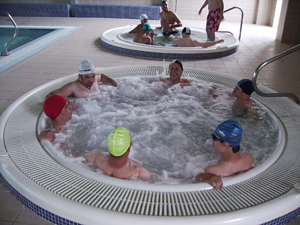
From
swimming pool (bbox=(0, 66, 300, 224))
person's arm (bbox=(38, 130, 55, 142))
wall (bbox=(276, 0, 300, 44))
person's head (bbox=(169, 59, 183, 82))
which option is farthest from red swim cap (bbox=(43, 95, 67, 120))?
wall (bbox=(276, 0, 300, 44))

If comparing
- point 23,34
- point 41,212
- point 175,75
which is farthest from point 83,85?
point 23,34

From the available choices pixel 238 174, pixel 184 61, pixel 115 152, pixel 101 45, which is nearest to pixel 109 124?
pixel 115 152

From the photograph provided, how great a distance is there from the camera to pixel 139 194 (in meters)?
A: 1.85

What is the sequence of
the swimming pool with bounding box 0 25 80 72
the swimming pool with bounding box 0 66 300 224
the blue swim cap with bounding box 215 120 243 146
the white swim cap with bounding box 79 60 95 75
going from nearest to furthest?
the swimming pool with bounding box 0 66 300 224
the blue swim cap with bounding box 215 120 243 146
the white swim cap with bounding box 79 60 95 75
the swimming pool with bounding box 0 25 80 72

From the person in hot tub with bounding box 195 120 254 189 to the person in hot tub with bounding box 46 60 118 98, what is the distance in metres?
1.92

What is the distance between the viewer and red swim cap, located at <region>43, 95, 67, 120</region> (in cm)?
258

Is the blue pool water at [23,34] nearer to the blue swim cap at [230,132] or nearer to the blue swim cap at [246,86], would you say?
the blue swim cap at [246,86]

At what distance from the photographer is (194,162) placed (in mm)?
2557

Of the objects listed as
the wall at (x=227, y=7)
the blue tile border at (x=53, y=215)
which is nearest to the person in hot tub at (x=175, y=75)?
the blue tile border at (x=53, y=215)

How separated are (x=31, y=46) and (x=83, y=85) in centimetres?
356

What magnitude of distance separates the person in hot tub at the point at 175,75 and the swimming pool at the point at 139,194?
6.59 ft

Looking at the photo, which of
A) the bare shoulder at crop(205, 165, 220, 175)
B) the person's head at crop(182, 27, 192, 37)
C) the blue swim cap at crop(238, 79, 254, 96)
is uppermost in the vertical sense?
the person's head at crop(182, 27, 192, 37)

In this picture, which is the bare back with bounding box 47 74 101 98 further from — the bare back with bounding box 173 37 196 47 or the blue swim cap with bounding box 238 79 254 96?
the bare back with bounding box 173 37 196 47

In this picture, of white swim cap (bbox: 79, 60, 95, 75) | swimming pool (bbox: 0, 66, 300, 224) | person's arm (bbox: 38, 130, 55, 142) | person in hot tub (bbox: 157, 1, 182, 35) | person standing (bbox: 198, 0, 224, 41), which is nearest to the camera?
swimming pool (bbox: 0, 66, 300, 224)
